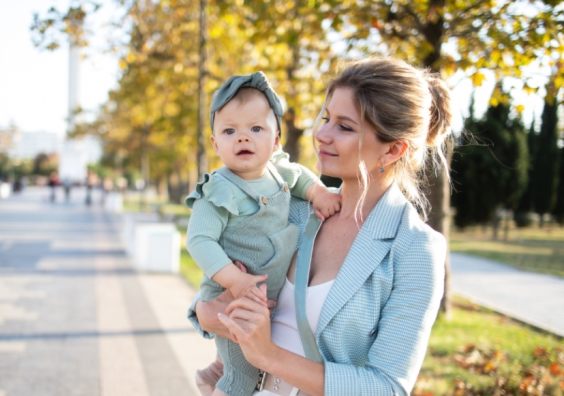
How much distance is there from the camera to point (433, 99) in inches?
80.5

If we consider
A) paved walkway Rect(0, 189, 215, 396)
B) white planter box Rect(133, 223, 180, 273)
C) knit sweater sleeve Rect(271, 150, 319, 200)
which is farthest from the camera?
white planter box Rect(133, 223, 180, 273)

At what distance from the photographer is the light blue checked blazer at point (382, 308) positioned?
1.69 metres

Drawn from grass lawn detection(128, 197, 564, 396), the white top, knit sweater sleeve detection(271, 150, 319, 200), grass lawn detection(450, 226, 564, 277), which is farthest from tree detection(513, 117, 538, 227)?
the white top

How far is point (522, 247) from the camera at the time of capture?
70.7ft

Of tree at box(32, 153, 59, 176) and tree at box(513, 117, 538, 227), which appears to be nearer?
tree at box(513, 117, 538, 227)

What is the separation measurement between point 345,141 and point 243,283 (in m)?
0.51

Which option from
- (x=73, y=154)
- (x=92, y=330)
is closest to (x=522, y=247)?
(x=92, y=330)

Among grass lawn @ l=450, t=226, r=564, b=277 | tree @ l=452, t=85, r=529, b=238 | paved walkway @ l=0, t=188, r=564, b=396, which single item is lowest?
grass lawn @ l=450, t=226, r=564, b=277

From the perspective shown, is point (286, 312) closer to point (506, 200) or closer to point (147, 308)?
point (147, 308)

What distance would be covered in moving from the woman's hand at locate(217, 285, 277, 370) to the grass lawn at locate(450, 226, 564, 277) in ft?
45.2

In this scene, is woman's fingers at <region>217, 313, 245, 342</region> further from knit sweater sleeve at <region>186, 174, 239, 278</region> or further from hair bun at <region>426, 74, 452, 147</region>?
hair bun at <region>426, 74, 452, 147</region>

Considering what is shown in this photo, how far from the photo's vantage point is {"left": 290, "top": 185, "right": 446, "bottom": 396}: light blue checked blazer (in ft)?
5.56

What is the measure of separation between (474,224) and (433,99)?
26.1m

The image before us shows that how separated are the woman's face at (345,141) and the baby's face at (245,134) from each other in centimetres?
22
